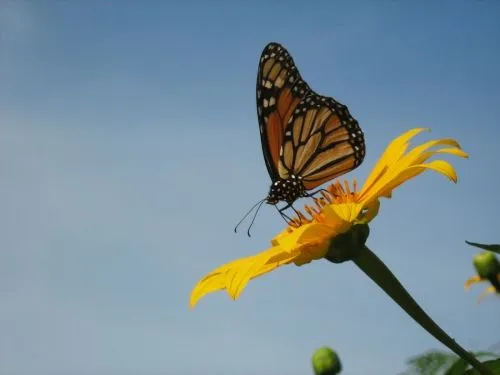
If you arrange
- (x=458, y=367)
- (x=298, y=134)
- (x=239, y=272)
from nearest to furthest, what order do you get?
(x=458, y=367) → (x=239, y=272) → (x=298, y=134)

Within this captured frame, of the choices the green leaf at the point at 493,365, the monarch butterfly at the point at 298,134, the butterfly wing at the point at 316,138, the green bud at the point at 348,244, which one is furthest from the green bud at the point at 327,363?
the green leaf at the point at 493,365

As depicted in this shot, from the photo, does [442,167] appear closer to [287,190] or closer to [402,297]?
[402,297]

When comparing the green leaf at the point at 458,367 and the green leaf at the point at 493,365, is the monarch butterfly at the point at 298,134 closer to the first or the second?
the green leaf at the point at 458,367

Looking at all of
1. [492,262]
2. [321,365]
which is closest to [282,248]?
[321,365]

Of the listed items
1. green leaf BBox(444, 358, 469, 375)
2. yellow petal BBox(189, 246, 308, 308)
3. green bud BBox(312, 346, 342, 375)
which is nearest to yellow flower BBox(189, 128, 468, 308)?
yellow petal BBox(189, 246, 308, 308)

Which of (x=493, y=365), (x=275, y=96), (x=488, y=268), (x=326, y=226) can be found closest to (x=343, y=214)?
(x=326, y=226)

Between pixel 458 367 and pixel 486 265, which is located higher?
pixel 486 265
